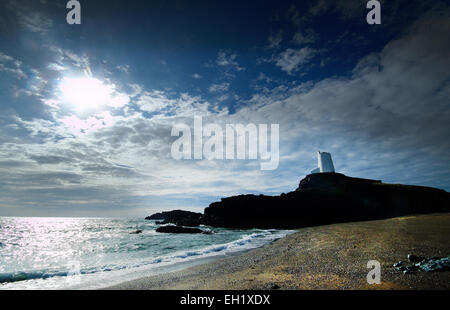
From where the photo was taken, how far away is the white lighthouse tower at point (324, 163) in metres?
85.2

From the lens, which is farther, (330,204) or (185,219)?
(185,219)

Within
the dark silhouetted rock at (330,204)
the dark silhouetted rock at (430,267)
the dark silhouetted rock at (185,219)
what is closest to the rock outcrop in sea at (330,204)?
the dark silhouetted rock at (330,204)

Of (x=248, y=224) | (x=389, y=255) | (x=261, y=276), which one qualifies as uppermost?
(x=389, y=255)

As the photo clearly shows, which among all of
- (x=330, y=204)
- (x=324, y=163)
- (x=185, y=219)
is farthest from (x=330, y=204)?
(x=185, y=219)

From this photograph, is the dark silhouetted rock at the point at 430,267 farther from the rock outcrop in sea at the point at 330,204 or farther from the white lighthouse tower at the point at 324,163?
the white lighthouse tower at the point at 324,163

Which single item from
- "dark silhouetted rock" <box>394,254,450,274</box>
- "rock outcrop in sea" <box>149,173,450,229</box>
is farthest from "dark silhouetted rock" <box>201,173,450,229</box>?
"dark silhouetted rock" <box>394,254,450,274</box>

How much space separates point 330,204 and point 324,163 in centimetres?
2628

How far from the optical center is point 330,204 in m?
65.2

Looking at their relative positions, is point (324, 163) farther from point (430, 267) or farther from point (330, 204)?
point (430, 267)
